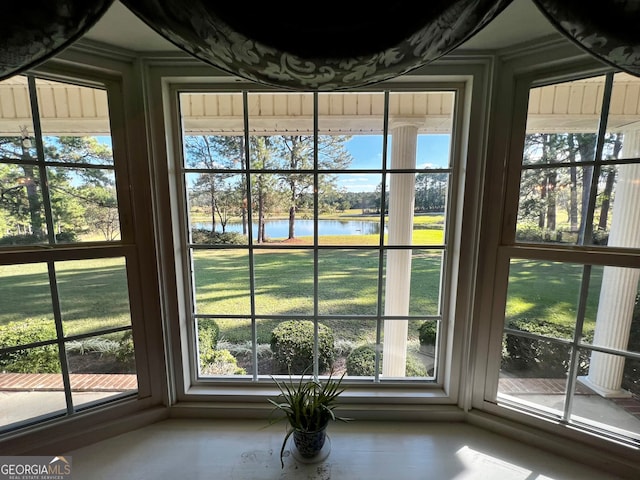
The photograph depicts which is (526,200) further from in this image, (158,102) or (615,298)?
(158,102)

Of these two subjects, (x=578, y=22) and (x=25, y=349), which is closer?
(x=578, y=22)

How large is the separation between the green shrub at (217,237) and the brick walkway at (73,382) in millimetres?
580

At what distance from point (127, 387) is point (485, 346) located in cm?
134

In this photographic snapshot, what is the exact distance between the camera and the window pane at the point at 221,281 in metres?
1.10

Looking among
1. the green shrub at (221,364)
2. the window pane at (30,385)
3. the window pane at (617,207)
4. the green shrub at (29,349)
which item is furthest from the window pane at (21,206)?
the window pane at (617,207)

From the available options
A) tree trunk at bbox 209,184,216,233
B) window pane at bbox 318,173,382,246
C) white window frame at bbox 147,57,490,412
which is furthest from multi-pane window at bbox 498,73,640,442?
tree trunk at bbox 209,184,216,233

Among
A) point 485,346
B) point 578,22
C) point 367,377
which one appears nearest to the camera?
point 578,22

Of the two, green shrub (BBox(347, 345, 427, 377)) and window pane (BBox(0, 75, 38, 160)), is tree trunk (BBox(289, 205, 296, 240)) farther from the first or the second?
window pane (BBox(0, 75, 38, 160))

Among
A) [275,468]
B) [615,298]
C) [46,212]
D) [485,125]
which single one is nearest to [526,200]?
[485,125]

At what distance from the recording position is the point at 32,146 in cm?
88

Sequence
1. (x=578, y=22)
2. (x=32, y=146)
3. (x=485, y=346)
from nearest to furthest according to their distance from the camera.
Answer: (x=578, y=22)
(x=32, y=146)
(x=485, y=346)

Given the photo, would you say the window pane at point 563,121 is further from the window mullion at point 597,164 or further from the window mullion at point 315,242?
the window mullion at point 315,242

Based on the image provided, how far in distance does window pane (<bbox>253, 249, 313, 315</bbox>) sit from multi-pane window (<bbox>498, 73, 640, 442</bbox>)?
71 centimetres

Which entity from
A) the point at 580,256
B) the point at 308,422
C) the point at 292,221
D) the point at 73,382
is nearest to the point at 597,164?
the point at 580,256
